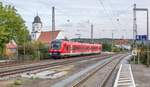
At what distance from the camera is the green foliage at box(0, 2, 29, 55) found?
6575 centimetres

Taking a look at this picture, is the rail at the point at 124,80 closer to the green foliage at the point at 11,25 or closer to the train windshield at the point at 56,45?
the train windshield at the point at 56,45

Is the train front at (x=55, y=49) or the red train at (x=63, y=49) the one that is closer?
the train front at (x=55, y=49)

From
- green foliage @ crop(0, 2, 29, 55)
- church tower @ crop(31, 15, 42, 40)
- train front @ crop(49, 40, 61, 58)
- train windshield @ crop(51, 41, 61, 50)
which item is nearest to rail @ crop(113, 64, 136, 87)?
train front @ crop(49, 40, 61, 58)

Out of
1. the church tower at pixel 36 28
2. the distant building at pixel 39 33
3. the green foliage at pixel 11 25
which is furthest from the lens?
the church tower at pixel 36 28

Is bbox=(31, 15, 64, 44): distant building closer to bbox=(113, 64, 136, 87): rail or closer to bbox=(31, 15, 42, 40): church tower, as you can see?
bbox=(31, 15, 42, 40): church tower

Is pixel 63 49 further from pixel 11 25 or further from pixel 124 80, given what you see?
pixel 124 80

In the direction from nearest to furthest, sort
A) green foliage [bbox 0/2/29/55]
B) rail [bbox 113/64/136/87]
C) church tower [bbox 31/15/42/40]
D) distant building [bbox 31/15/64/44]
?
1. rail [bbox 113/64/136/87]
2. green foliage [bbox 0/2/29/55]
3. distant building [bbox 31/15/64/44]
4. church tower [bbox 31/15/42/40]

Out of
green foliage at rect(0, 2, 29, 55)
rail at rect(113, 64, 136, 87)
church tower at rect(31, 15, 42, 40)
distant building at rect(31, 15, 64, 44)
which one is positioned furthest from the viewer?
church tower at rect(31, 15, 42, 40)

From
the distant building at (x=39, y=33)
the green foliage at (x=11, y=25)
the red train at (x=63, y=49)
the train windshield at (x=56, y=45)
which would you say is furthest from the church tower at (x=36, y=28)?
the train windshield at (x=56, y=45)

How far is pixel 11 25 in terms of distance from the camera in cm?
6950

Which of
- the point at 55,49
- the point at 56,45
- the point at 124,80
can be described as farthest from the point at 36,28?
the point at 124,80

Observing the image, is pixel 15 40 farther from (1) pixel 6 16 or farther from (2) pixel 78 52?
(2) pixel 78 52

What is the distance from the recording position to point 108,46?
15988cm

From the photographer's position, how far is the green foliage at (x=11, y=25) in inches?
2589
